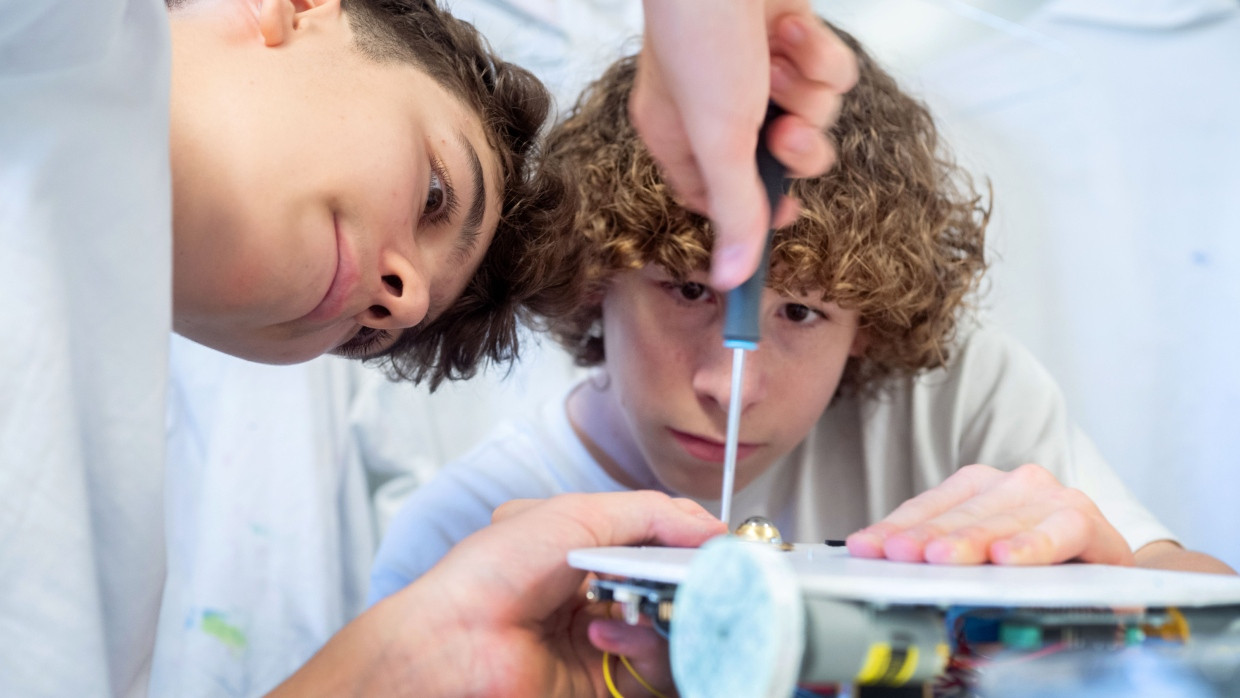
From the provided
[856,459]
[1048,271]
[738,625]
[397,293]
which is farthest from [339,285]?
[1048,271]

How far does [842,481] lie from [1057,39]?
0.83 m

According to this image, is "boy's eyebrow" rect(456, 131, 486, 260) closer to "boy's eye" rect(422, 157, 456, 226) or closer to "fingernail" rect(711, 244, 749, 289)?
"boy's eye" rect(422, 157, 456, 226)

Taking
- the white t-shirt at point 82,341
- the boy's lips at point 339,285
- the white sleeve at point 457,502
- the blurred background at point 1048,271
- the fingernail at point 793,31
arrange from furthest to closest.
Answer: the blurred background at point 1048,271 → the white sleeve at point 457,502 → the boy's lips at point 339,285 → the fingernail at point 793,31 → the white t-shirt at point 82,341

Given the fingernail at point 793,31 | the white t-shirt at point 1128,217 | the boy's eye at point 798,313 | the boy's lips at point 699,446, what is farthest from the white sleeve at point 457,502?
the white t-shirt at point 1128,217

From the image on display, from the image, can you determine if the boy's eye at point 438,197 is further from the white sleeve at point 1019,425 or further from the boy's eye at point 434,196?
the white sleeve at point 1019,425

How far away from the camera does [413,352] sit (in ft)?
3.39

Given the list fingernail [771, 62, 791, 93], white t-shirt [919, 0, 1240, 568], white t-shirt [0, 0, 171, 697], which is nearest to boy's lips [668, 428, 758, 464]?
fingernail [771, 62, 791, 93]

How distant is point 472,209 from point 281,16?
20cm

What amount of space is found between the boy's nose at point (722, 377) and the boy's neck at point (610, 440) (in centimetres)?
22

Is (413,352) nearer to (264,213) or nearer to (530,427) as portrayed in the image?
(530,427)

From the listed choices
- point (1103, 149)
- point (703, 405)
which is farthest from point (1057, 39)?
point (703, 405)

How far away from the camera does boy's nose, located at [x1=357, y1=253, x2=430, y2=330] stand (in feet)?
2.34

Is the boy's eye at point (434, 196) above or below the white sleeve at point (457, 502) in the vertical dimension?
above

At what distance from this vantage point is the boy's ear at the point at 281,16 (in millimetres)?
693
